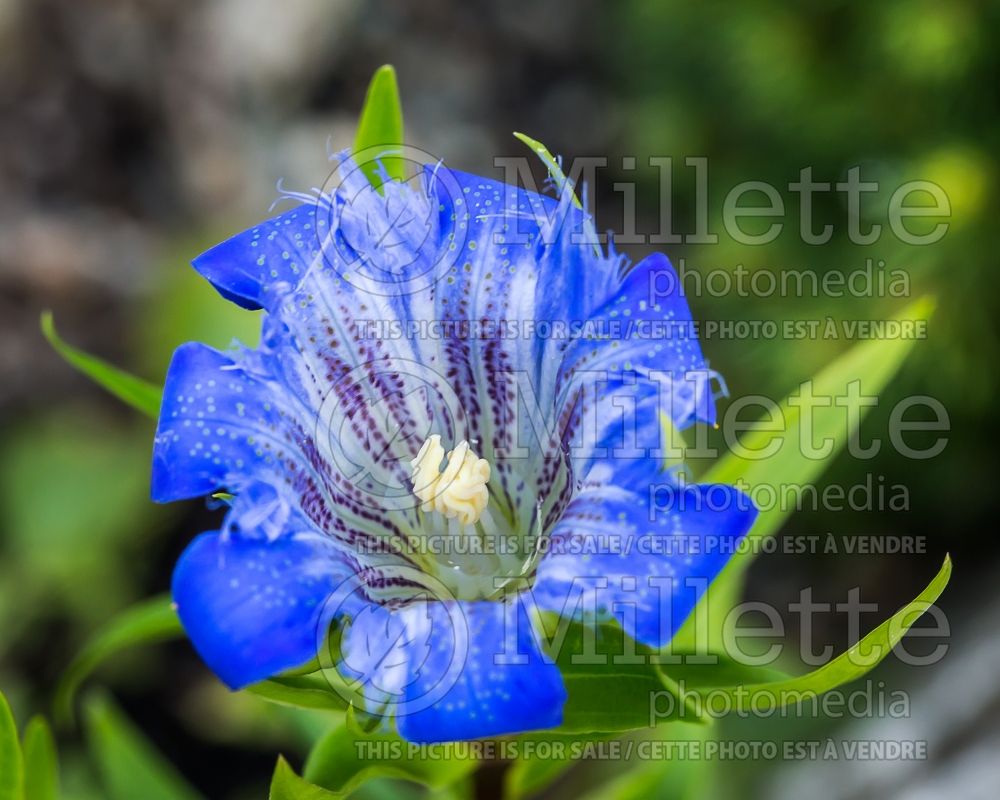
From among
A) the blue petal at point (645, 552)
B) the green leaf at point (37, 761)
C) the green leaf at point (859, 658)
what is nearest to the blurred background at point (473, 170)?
Result: the green leaf at point (37, 761)

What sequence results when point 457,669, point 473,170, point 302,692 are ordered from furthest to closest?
point 473,170
point 302,692
point 457,669

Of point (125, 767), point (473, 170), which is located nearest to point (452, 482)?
point (125, 767)

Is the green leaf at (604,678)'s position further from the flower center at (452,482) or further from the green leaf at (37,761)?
the green leaf at (37,761)

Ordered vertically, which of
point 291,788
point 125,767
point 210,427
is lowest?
point 125,767

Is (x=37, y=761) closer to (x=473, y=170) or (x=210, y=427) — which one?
(x=210, y=427)

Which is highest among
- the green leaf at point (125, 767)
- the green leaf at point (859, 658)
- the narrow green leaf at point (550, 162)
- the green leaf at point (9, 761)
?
the narrow green leaf at point (550, 162)

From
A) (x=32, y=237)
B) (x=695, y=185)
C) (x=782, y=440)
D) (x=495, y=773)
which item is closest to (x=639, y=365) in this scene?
(x=782, y=440)

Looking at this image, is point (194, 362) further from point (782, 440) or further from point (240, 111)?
point (240, 111)
